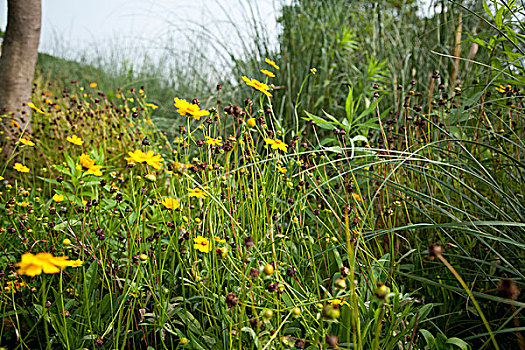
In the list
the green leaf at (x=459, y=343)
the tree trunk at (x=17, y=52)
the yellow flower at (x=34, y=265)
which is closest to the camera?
the yellow flower at (x=34, y=265)

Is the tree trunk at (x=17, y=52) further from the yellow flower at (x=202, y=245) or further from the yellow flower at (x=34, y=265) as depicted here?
the yellow flower at (x=34, y=265)

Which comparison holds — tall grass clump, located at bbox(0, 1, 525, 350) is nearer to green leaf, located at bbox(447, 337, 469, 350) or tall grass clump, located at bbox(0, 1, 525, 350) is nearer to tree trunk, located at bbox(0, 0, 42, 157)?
green leaf, located at bbox(447, 337, 469, 350)

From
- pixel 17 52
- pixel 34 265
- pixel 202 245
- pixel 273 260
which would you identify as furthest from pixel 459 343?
pixel 17 52

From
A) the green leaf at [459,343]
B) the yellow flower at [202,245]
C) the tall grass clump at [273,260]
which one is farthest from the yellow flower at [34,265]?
the green leaf at [459,343]

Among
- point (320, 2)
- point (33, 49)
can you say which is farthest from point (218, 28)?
point (33, 49)

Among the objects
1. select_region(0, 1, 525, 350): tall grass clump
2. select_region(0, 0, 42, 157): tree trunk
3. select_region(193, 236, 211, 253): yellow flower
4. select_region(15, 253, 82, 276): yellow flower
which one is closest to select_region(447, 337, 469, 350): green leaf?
select_region(0, 1, 525, 350): tall grass clump

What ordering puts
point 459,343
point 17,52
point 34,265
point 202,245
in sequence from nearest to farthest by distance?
point 34,265 → point 459,343 → point 202,245 → point 17,52

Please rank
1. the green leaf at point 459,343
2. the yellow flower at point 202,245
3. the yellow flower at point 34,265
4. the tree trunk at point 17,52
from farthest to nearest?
the tree trunk at point 17,52
the yellow flower at point 202,245
the green leaf at point 459,343
the yellow flower at point 34,265

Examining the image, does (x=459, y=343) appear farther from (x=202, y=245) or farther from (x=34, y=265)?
(x=34, y=265)

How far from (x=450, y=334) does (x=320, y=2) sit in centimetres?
260

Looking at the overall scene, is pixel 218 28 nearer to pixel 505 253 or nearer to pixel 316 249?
pixel 316 249

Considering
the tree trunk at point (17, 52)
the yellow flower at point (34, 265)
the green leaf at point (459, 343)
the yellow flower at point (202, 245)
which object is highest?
the tree trunk at point (17, 52)

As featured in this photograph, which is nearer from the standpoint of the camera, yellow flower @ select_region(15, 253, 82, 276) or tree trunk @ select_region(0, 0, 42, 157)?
yellow flower @ select_region(15, 253, 82, 276)

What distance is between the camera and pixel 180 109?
95 centimetres
